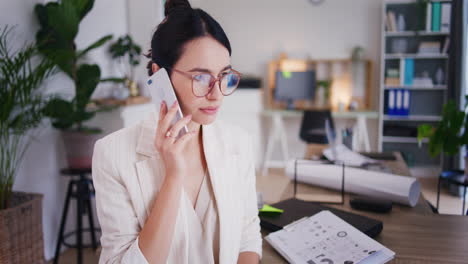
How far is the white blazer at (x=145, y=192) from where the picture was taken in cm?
103

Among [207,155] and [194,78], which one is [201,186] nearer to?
[207,155]

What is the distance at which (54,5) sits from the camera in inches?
102

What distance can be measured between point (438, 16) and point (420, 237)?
14.9 ft

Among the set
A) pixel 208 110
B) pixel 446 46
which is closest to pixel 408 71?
pixel 446 46

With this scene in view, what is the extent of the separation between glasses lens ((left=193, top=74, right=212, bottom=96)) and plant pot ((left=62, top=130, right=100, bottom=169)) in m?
1.93

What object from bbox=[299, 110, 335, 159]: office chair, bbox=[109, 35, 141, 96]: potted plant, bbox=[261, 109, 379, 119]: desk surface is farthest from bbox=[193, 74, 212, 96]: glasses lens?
bbox=[261, 109, 379, 119]: desk surface

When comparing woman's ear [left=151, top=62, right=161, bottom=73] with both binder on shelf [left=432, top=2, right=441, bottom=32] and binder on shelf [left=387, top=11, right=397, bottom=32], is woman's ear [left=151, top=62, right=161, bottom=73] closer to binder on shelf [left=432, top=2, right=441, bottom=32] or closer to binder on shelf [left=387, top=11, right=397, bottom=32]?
binder on shelf [left=387, top=11, right=397, bottom=32]

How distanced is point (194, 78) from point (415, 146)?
5142 millimetres

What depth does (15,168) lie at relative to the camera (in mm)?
2344

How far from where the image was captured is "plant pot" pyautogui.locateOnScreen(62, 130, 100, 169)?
8.91 feet

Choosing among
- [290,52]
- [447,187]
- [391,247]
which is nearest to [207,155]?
[391,247]

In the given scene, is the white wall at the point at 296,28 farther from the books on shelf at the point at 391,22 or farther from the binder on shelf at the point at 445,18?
the binder on shelf at the point at 445,18

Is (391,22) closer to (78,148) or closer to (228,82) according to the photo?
(78,148)

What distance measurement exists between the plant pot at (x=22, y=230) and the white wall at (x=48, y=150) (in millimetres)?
362
